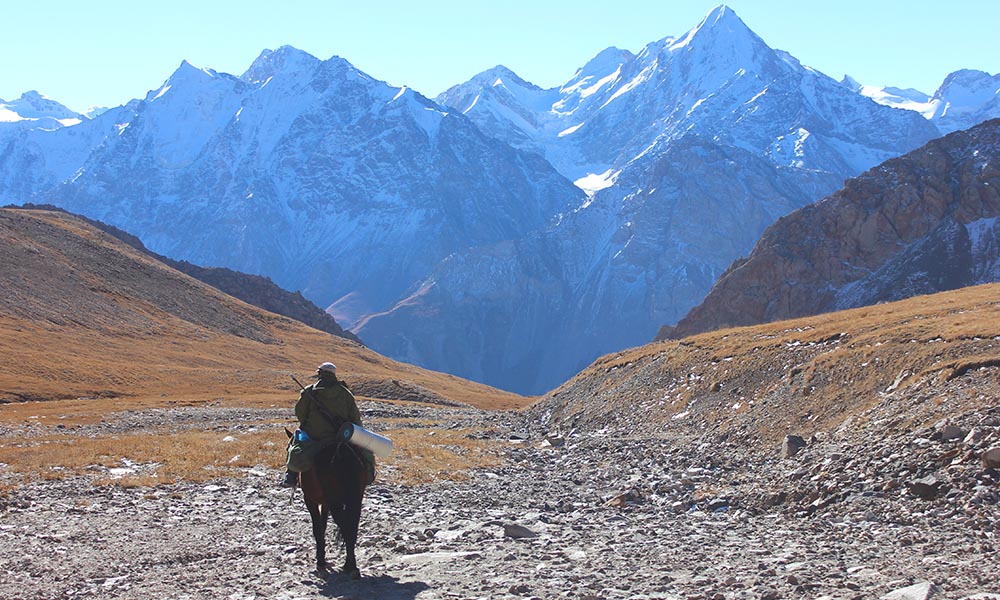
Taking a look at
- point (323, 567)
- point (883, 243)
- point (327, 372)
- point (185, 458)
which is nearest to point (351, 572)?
point (323, 567)

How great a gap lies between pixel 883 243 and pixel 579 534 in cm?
16479

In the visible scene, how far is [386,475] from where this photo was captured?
93.1 ft

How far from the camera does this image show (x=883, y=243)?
549 ft

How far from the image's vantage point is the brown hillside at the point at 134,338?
3484 inches

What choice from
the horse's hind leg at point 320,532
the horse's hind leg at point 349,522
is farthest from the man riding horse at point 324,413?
the horse's hind leg at point 320,532

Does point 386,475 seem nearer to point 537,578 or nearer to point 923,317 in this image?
point 537,578

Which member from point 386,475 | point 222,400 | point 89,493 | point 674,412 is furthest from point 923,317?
point 222,400

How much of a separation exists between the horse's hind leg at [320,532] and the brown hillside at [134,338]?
62.3 meters

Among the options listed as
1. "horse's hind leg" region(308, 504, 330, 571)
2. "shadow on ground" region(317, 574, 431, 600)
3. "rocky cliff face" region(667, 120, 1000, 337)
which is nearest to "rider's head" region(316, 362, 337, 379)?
"horse's hind leg" region(308, 504, 330, 571)

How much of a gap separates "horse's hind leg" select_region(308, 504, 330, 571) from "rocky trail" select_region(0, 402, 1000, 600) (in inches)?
10.7

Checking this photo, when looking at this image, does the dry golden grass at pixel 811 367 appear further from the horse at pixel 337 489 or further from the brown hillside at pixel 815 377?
the horse at pixel 337 489

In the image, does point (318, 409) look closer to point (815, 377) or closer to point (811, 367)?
point (815, 377)

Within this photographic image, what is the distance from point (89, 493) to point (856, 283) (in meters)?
158

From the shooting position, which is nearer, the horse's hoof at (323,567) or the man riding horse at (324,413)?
the horse's hoof at (323,567)
